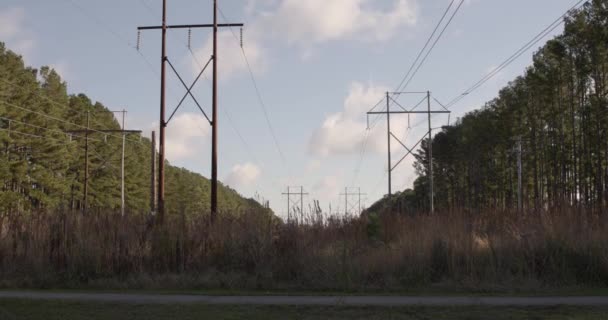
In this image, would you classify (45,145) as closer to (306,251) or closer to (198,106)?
(198,106)

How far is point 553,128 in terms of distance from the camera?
58.8 m

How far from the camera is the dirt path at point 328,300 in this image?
1063 centimetres

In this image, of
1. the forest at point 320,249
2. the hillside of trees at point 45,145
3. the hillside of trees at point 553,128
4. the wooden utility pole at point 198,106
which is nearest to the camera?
the forest at point 320,249

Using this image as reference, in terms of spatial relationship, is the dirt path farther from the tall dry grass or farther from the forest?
the tall dry grass

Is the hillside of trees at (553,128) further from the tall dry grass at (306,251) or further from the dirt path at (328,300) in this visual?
the dirt path at (328,300)

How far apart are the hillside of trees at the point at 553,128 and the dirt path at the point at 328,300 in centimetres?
560

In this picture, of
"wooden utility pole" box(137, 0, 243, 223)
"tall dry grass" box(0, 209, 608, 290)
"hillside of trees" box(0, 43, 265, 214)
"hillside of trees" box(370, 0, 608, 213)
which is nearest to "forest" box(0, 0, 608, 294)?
"tall dry grass" box(0, 209, 608, 290)

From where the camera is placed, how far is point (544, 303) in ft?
34.9

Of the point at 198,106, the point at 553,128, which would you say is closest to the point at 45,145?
the point at 198,106

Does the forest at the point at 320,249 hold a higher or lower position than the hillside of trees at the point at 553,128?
lower

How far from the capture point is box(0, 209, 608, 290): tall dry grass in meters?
13.7

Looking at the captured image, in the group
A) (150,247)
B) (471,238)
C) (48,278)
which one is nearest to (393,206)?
(471,238)

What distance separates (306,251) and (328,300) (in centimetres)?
367

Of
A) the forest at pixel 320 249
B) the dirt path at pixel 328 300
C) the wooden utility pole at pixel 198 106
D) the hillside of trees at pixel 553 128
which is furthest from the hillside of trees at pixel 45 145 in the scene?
the dirt path at pixel 328 300
